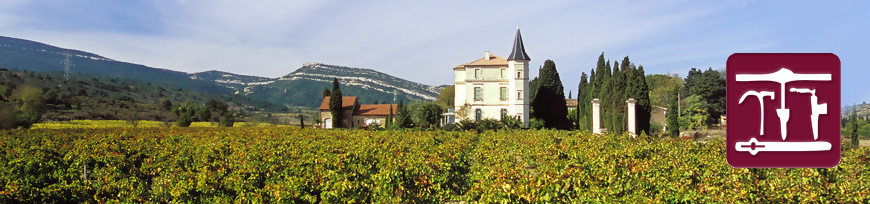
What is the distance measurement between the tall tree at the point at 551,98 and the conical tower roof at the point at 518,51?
8.84 ft

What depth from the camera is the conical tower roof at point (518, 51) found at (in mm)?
44094

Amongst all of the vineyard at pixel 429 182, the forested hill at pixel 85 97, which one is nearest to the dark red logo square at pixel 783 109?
the vineyard at pixel 429 182

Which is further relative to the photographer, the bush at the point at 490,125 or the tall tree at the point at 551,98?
the tall tree at the point at 551,98

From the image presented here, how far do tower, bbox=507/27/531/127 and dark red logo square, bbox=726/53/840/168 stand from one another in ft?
138

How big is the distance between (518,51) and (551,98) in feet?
16.9

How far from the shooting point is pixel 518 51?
145 feet

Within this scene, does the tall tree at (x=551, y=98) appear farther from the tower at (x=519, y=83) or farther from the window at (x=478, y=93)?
the window at (x=478, y=93)

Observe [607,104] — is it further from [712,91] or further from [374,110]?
[374,110]

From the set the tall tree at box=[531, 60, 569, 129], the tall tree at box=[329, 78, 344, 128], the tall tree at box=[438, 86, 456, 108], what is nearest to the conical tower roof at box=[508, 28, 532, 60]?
the tall tree at box=[531, 60, 569, 129]

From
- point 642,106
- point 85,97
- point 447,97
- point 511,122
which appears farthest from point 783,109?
point 447,97

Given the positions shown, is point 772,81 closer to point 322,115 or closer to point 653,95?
point 322,115

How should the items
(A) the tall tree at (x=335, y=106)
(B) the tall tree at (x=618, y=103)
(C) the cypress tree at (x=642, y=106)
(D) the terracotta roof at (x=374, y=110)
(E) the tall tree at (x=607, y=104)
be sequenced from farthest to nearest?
1. (D) the terracotta roof at (x=374, y=110)
2. (A) the tall tree at (x=335, y=106)
3. (E) the tall tree at (x=607, y=104)
4. (B) the tall tree at (x=618, y=103)
5. (C) the cypress tree at (x=642, y=106)

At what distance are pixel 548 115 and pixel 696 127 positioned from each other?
1754cm

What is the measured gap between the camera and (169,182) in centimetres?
889
